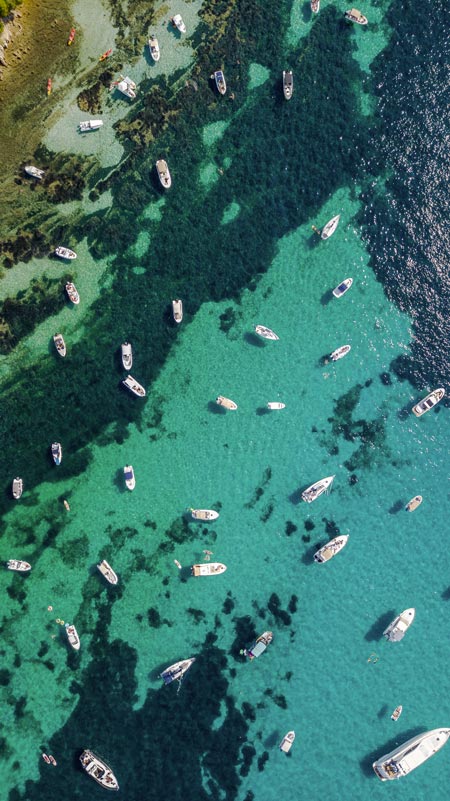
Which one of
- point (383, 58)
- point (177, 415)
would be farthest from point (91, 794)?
point (383, 58)

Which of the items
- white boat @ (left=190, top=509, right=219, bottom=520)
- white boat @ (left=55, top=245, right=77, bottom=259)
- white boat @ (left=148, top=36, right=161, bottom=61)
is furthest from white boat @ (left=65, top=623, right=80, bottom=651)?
white boat @ (left=148, top=36, right=161, bottom=61)

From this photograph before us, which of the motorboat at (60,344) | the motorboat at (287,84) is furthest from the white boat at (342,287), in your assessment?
the motorboat at (60,344)

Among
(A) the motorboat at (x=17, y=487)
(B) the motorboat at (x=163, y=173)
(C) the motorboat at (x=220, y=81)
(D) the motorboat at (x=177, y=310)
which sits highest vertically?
(C) the motorboat at (x=220, y=81)

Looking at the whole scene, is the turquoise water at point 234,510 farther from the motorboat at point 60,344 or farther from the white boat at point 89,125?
the white boat at point 89,125

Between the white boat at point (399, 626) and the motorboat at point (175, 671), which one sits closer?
the motorboat at point (175, 671)

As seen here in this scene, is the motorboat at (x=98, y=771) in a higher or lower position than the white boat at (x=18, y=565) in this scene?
Answer: lower

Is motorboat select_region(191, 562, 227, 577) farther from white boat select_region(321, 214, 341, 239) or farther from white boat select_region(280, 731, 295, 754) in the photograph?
white boat select_region(321, 214, 341, 239)

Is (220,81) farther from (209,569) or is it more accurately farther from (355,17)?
(209,569)
